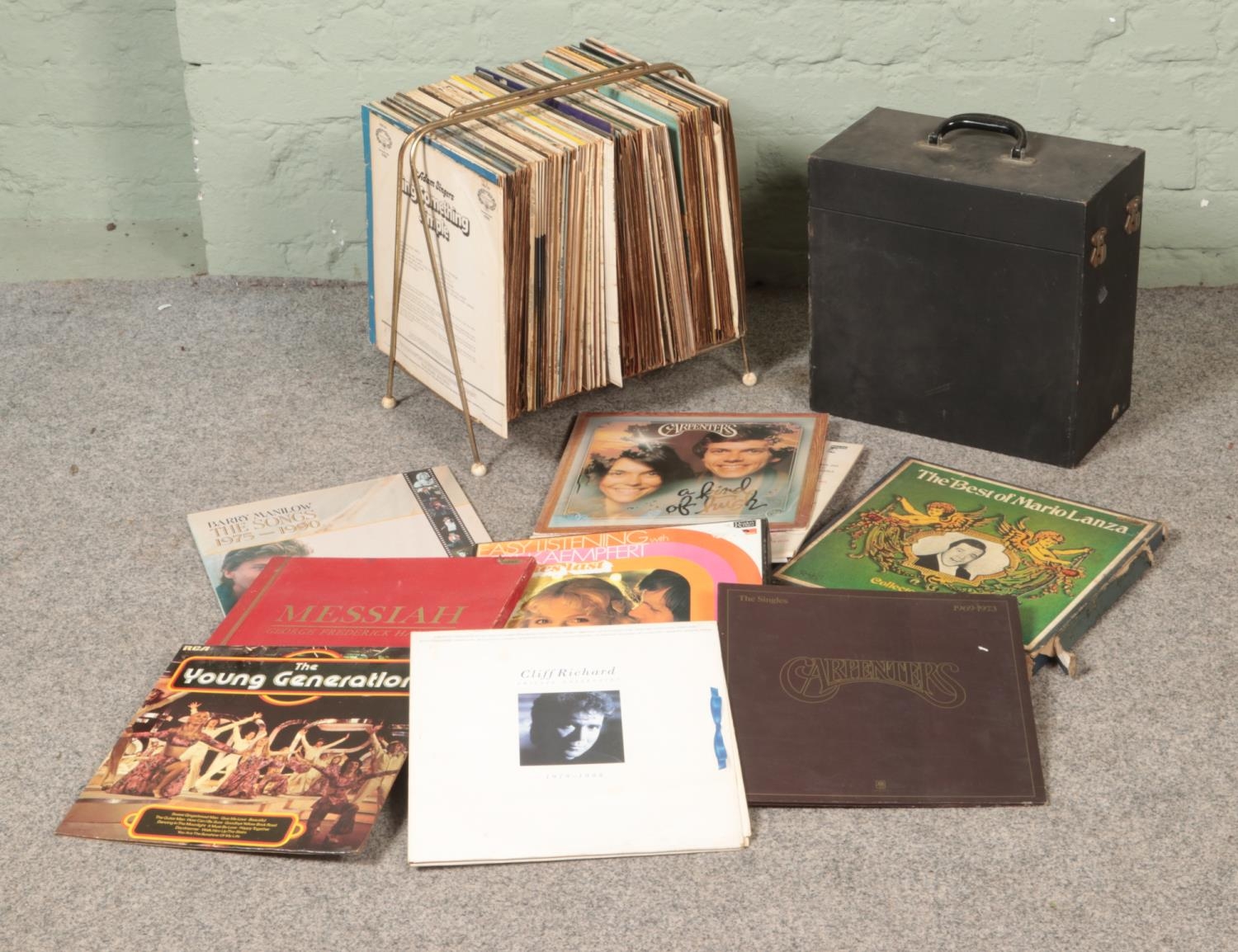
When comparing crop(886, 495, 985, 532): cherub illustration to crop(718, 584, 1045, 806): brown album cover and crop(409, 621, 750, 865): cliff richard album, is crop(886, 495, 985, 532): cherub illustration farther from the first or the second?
crop(409, 621, 750, 865): cliff richard album

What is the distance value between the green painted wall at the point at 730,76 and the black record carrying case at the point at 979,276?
231mm

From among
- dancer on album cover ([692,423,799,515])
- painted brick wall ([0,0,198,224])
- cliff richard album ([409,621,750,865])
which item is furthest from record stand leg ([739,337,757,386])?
painted brick wall ([0,0,198,224])

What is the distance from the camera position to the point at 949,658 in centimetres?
122

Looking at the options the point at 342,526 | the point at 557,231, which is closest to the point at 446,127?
the point at 557,231

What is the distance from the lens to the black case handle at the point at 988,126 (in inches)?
57.9

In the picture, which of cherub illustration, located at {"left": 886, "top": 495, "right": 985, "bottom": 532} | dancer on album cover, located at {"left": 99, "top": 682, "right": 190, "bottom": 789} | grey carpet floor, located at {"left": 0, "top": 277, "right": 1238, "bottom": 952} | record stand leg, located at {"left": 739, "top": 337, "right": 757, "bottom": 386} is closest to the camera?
grey carpet floor, located at {"left": 0, "top": 277, "right": 1238, "bottom": 952}

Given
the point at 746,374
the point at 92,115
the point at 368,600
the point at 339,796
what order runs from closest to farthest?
the point at 339,796, the point at 368,600, the point at 746,374, the point at 92,115

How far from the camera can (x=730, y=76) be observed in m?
1.83

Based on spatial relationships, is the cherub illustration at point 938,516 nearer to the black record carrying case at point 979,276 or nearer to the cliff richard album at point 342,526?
the black record carrying case at point 979,276

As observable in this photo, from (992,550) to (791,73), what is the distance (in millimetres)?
765

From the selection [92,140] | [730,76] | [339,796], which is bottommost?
[339,796]

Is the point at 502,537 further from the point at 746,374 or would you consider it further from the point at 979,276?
the point at 979,276

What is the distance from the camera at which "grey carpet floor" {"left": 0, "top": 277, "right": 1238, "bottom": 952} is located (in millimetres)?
1043

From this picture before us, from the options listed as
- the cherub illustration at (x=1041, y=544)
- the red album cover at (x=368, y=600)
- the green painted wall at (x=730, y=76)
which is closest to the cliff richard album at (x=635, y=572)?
the red album cover at (x=368, y=600)
